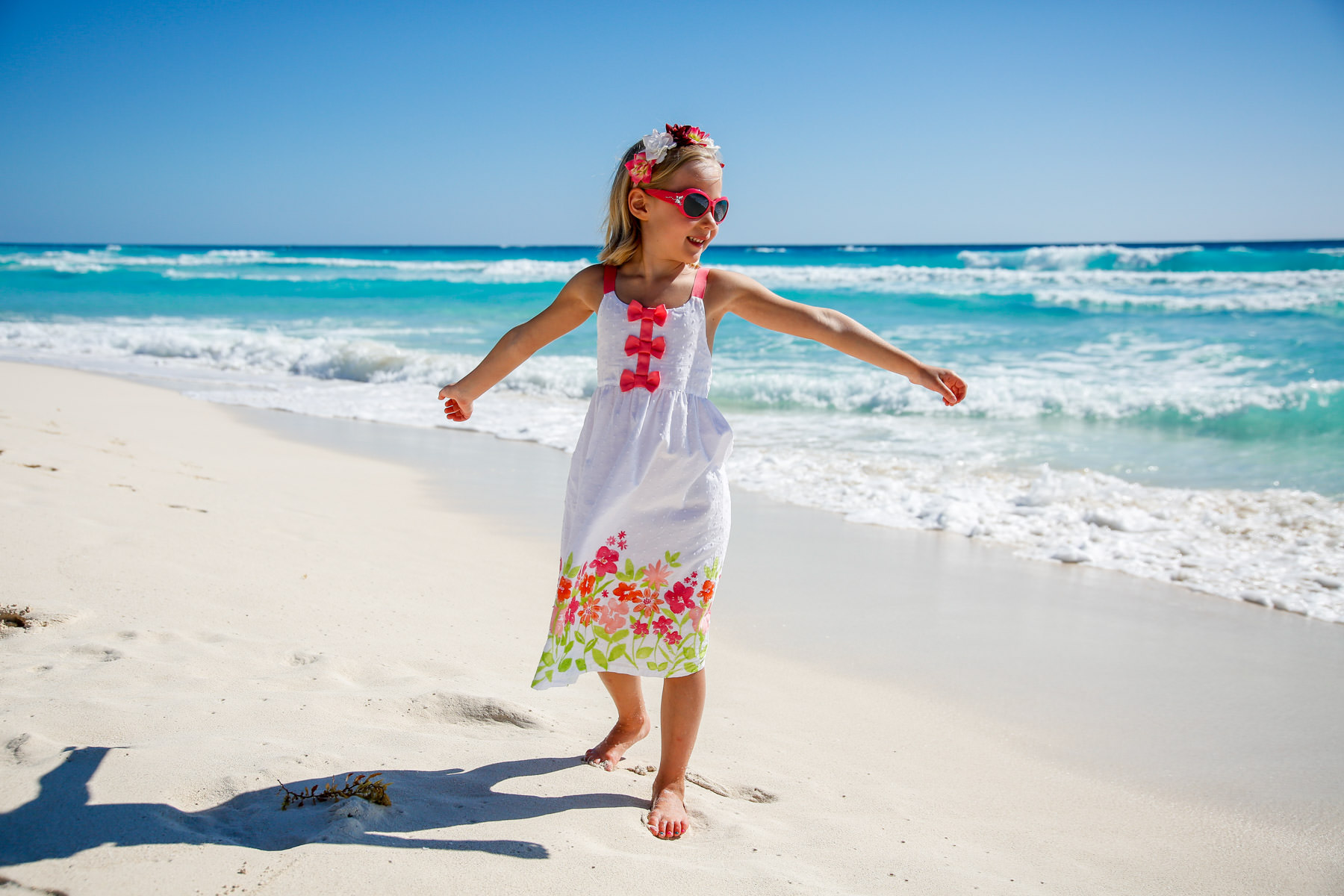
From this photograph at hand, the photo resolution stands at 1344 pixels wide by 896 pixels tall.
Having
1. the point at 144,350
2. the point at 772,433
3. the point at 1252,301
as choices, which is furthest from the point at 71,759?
the point at 1252,301

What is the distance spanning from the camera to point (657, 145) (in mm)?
2307

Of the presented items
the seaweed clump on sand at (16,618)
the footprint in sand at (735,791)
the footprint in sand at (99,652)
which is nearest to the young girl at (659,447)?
the footprint in sand at (735,791)

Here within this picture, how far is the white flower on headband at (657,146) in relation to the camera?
7.56 feet

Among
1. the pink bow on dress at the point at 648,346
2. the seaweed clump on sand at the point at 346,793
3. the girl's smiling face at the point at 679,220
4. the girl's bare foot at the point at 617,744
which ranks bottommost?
the girl's bare foot at the point at 617,744

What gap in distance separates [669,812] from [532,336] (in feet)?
4.14

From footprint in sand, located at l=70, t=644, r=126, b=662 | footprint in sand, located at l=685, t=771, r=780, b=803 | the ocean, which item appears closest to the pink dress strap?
footprint in sand, located at l=685, t=771, r=780, b=803

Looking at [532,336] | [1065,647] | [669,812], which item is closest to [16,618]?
[532,336]

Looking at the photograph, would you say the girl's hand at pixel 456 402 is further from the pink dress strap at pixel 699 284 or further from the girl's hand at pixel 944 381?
the girl's hand at pixel 944 381

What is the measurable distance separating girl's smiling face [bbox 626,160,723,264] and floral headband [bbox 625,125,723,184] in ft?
0.14

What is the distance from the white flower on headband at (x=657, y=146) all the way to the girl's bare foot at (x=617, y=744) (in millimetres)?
1554

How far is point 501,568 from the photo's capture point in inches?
177

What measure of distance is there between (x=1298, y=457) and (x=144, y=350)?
630 inches

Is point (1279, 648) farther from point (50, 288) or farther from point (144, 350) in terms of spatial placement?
point (50, 288)

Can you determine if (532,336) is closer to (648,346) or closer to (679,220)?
(648,346)
